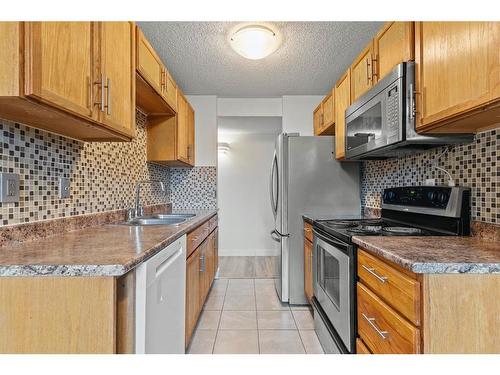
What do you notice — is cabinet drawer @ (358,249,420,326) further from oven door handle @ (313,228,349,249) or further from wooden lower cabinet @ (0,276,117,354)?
wooden lower cabinet @ (0,276,117,354)

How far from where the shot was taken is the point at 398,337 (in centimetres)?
110

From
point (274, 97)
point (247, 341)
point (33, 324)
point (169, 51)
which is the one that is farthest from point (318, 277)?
point (274, 97)

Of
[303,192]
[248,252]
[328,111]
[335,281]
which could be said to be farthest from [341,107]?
[248,252]

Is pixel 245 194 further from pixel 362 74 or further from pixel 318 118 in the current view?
pixel 362 74

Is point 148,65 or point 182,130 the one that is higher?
point 148,65

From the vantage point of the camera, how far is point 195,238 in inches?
85.3

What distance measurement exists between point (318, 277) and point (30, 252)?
179 cm

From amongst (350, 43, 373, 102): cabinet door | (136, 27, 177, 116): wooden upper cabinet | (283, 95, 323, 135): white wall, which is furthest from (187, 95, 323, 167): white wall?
(350, 43, 373, 102): cabinet door

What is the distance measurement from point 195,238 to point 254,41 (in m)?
1.55

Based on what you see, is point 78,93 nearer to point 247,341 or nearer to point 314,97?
point 247,341

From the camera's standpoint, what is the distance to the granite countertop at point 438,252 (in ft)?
3.19

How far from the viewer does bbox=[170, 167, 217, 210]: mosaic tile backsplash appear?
388cm

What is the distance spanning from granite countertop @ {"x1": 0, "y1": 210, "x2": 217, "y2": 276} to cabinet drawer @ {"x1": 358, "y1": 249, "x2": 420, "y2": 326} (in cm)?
92

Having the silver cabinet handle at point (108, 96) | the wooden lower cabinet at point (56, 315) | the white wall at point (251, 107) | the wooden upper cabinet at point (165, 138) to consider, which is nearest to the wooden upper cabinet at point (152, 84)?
the wooden upper cabinet at point (165, 138)
